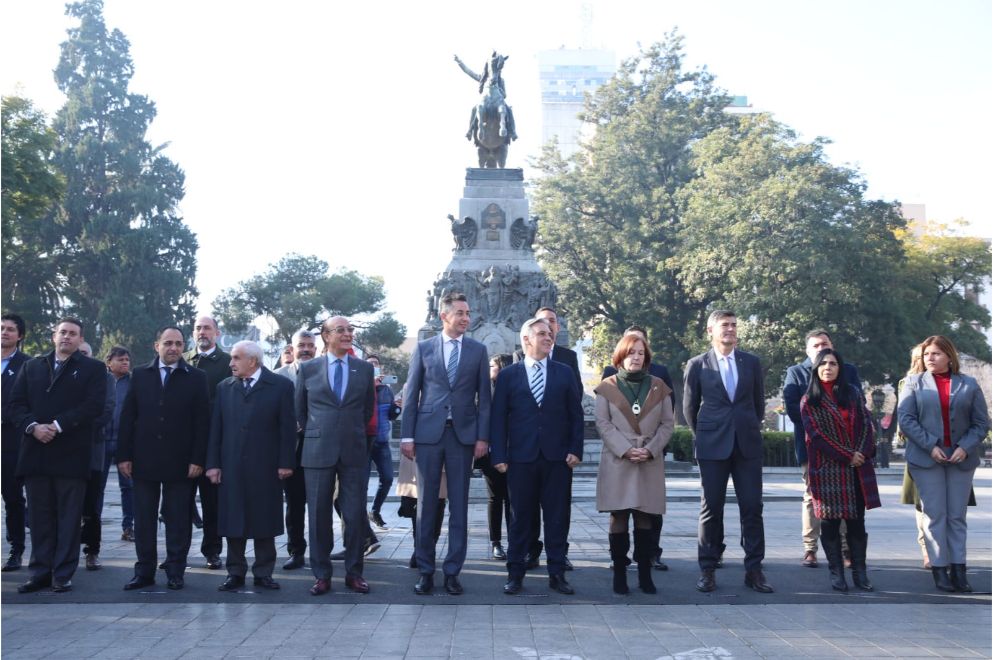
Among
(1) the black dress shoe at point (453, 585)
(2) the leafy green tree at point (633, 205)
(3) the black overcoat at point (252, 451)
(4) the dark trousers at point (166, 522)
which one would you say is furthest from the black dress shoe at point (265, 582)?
(2) the leafy green tree at point (633, 205)

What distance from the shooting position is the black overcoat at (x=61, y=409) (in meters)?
8.31

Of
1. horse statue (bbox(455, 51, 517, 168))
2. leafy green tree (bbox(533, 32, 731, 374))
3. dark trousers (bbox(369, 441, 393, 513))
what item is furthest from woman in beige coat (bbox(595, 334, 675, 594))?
leafy green tree (bbox(533, 32, 731, 374))

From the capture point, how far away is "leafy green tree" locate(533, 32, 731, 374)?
42.7 m

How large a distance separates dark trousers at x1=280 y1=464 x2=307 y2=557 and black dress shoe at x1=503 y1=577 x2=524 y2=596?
2182 mm

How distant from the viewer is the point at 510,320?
28.6m

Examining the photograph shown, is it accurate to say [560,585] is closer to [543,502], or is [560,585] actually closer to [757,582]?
[543,502]

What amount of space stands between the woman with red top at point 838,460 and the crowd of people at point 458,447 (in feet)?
0.05

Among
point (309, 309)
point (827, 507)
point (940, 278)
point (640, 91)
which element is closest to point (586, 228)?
point (640, 91)

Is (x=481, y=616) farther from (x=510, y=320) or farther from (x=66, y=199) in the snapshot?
(x=66, y=199)

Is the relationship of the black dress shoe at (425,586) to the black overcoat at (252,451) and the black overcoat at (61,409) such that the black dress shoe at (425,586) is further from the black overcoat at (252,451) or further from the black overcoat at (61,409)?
the black overcoat at (61,409)

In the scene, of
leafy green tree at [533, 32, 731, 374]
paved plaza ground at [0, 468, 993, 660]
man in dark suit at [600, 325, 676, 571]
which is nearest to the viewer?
paved plaza ground at [0, 468, 993, 660]

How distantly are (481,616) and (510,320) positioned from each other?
847 inches

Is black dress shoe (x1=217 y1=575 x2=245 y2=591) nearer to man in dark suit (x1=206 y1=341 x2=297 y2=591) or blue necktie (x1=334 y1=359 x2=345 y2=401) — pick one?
man in dark suit (x1=206 y1=341 x2=297 y2=591)

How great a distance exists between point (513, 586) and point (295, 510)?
2.46m
